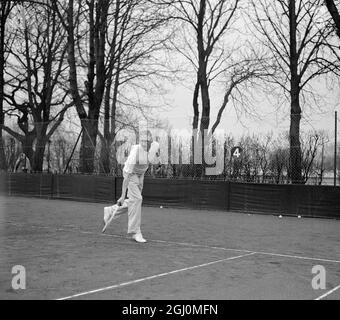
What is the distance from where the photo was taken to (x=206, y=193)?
62.2 feet

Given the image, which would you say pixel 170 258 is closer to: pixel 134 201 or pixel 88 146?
pixel 134 201

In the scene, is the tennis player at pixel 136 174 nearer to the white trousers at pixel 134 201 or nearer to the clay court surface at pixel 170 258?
the white trousers at pixel 134 201

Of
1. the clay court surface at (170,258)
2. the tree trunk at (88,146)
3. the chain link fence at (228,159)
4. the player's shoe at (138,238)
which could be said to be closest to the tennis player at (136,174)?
the player's shoe at (138,238)

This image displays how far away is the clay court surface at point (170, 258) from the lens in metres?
6.33

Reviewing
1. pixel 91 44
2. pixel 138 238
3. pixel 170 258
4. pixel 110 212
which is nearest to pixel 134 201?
pixel 138 238

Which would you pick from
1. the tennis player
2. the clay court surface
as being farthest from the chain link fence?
the tennis player

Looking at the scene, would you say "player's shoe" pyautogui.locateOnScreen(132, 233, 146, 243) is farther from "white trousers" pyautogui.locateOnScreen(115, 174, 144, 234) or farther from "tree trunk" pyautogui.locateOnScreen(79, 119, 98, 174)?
"tree trunk" pyautogui.locateOnScreen(79, 119, 98, 174)

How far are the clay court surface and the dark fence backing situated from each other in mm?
1614

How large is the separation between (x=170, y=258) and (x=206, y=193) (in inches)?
411

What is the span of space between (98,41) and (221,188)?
11.6 m

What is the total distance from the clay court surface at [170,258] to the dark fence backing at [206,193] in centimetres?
161

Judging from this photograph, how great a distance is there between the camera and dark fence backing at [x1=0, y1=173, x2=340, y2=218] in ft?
54.7

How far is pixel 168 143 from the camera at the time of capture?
19656 mm

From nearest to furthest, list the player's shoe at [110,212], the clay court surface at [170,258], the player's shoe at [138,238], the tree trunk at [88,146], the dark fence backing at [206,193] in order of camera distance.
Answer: the clay court surface at [170,258] → the player's shoe at [138,238] → the player's shoe at [110,212] → the dark fence backing at [206,193] → the tree trunk at [88,146]
